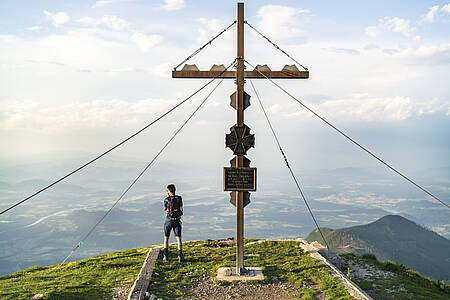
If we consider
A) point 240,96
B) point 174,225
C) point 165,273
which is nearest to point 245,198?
point 174,225

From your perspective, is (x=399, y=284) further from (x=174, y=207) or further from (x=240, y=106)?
(x=174, y=207)

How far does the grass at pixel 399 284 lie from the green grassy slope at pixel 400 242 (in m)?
50.5

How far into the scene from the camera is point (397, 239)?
271 ft

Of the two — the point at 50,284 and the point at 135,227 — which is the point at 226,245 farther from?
the point at 135,227

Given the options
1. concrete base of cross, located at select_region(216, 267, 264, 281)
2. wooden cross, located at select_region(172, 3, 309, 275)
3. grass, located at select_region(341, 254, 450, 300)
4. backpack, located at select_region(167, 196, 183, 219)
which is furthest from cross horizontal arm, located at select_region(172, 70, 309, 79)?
grass, located at select_region(341, 254, 450, 300)

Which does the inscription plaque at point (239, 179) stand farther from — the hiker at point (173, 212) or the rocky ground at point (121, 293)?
the rocky ground at point (121, 293)

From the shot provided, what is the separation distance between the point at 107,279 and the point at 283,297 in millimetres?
4970

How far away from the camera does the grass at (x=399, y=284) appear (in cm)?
1016

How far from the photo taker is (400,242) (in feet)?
269

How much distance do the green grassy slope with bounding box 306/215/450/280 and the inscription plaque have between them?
54.8 meters

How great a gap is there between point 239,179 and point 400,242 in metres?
83.0

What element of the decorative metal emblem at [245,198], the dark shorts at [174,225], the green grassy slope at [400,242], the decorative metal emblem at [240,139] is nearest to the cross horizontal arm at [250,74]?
the decorative metal emblem at [240,139]

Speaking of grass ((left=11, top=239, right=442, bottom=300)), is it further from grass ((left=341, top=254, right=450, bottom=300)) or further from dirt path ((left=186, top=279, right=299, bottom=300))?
dirt path ((left=186, top=279, right=299, bottom=300))

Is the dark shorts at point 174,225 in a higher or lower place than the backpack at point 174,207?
lower
